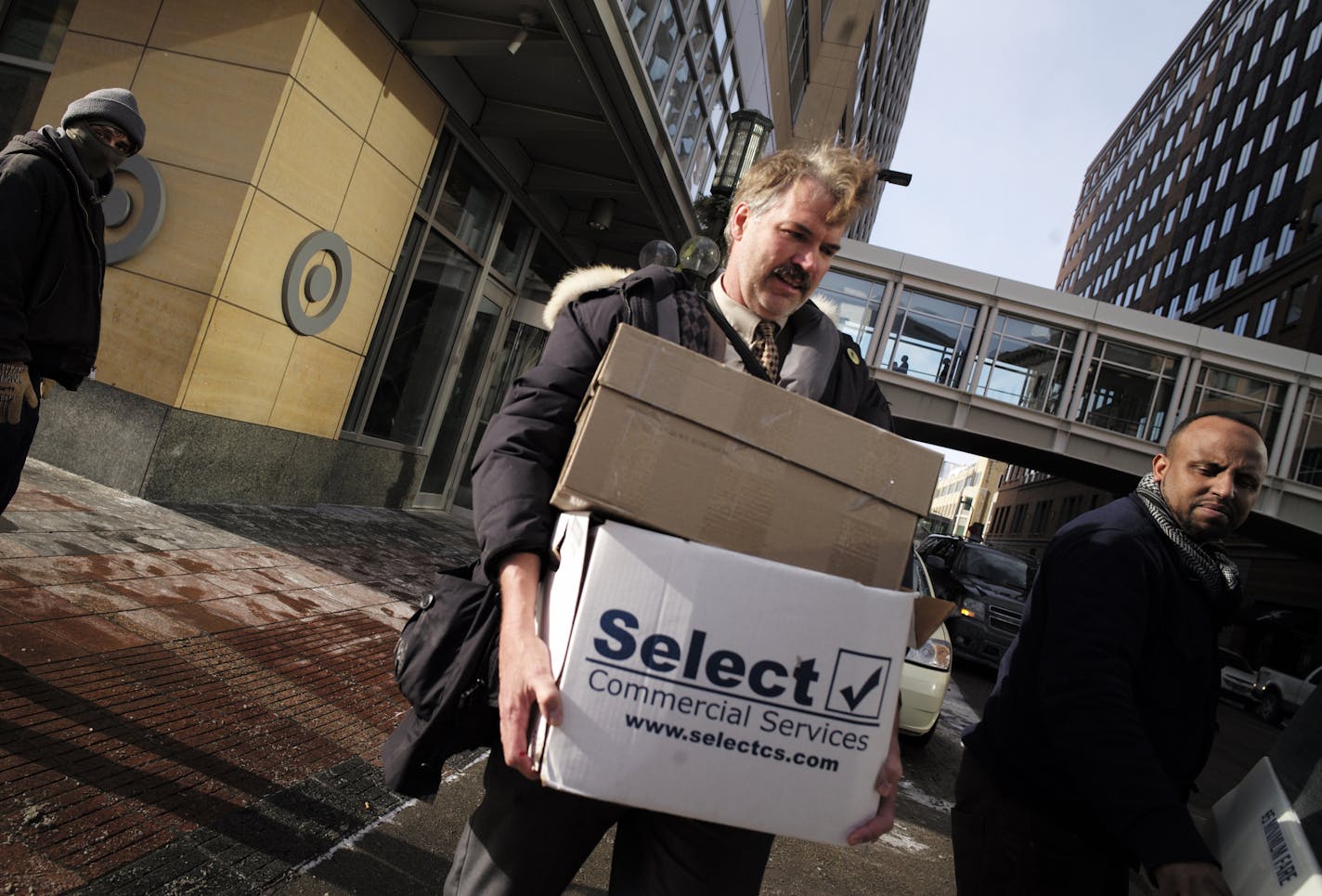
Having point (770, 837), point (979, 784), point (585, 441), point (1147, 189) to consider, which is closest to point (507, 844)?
point (770, 837)

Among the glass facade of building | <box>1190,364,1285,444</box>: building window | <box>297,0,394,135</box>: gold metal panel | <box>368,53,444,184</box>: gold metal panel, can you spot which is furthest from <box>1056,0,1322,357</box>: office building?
<box>297,0,394,135</box>: gold metal panel

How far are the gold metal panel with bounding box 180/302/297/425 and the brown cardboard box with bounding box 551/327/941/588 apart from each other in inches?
237

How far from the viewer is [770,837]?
1.60 m

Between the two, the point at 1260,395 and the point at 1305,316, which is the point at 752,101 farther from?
the point at 1305,316

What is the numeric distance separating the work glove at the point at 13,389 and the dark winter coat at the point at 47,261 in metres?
0.03

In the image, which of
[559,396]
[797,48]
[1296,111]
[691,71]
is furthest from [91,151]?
[1296,111]

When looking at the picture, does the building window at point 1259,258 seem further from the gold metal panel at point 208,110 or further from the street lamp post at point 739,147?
the gold metal panel at point 208,110

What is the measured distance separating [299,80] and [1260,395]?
95.2ft

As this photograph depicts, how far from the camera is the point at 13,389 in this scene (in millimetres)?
2707

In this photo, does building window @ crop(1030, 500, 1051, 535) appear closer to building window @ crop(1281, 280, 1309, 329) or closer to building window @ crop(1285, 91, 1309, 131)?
building window @ crop(1281, 280, 1309, 329)

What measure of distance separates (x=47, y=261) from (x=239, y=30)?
466cm

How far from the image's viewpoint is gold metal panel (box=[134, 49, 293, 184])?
651 cm

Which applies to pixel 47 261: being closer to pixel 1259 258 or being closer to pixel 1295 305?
pixel 1295 305

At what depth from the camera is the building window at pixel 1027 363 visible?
1042 inches
